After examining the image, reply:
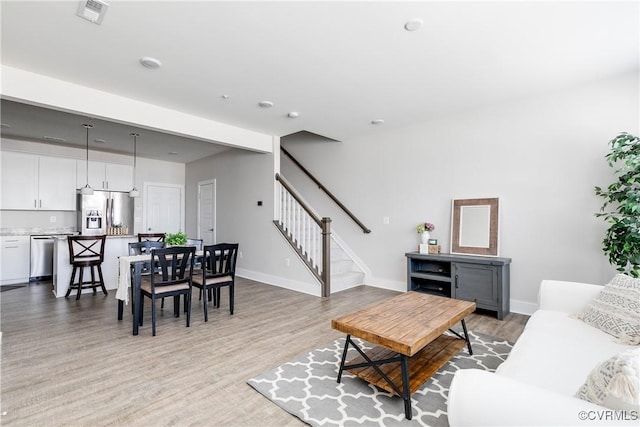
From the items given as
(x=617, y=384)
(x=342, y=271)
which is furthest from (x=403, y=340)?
(x=342, y=271)

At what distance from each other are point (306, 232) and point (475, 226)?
2596mm

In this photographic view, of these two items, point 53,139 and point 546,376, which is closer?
point 546,376

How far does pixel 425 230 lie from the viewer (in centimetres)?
456

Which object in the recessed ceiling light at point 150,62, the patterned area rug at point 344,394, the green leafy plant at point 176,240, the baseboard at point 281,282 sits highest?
the recessed ceiling light at point 150,62

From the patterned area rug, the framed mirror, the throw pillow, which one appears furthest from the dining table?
the framed mirror

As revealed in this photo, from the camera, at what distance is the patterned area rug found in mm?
1857

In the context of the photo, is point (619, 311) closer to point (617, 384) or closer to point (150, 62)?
point (617, 384)

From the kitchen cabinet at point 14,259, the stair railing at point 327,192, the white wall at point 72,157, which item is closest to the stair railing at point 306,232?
the stair railing at point 327,192

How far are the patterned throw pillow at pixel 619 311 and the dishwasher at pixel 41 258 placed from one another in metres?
7.87

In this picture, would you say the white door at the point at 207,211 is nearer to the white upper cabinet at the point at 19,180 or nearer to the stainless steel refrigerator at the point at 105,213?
the stainless steel refrigerator at the point at 105,213

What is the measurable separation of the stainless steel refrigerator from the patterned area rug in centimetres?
558

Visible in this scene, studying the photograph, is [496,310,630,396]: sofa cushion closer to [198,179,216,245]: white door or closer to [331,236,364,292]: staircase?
[331,236,364,292]: staircase

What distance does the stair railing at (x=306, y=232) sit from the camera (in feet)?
15.7


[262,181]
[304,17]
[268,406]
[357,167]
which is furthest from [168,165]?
[268,406]
